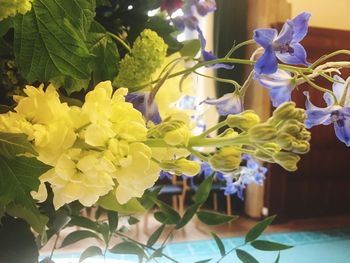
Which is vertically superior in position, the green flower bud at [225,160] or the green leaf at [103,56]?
the green leaf at [103,56]

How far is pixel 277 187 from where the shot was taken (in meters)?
3.36

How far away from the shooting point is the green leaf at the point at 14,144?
7.9 inches

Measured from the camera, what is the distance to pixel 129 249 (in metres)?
0.37

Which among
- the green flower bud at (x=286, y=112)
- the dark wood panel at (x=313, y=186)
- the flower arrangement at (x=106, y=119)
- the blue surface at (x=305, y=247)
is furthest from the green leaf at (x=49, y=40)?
the dark wood panel at (x=313, y=186)

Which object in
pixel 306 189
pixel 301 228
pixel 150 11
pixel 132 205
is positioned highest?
pixel 150 11

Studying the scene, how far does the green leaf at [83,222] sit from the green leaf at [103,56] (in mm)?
147

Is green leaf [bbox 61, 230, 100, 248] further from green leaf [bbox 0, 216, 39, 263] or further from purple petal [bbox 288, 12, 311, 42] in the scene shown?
purple petal [bbox 288, 12, 311, 42]

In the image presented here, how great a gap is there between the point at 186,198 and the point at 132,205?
128 inches

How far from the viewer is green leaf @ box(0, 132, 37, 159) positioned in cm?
20

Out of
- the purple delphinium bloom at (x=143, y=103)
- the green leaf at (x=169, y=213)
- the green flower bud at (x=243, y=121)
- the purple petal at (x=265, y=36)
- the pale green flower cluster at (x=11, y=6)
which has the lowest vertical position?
the green leaf at (x=169, y=213)

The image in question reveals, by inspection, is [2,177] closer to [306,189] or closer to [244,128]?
[244,128]

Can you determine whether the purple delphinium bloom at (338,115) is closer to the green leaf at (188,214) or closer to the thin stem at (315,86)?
the thin stem at (315,86)

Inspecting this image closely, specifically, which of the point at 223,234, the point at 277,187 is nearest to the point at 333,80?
the point at 223,234

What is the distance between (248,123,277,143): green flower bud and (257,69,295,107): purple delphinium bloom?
0.23 ft
